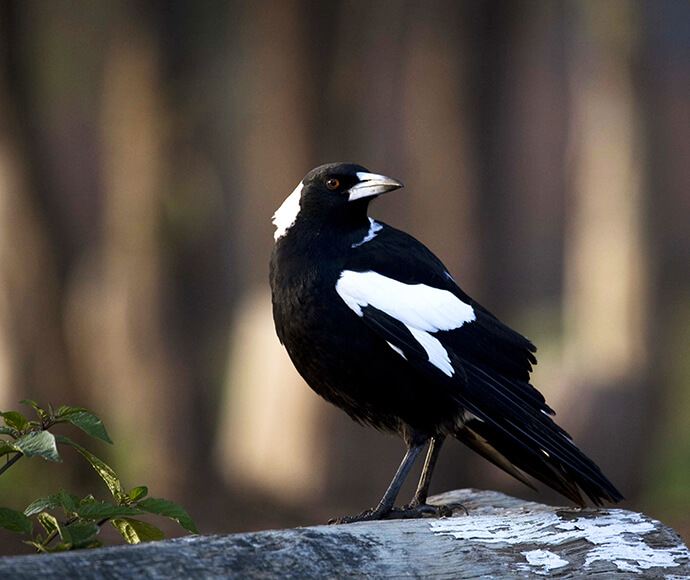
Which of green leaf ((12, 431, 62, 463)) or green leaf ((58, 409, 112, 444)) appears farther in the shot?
green leaf ((58, 409, 112, 444))

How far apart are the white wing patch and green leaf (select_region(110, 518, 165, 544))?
3.20 feet

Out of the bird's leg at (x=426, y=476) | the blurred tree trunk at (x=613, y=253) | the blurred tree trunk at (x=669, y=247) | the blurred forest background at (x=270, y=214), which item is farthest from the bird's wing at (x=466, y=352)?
the blurred tree trunk at (x=669, y=247)

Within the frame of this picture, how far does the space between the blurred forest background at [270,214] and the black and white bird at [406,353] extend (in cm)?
316

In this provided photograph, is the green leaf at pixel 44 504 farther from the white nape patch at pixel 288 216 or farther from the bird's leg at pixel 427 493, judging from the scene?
the white nape patch at pixel 288 216

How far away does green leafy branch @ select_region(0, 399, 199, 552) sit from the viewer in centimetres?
161

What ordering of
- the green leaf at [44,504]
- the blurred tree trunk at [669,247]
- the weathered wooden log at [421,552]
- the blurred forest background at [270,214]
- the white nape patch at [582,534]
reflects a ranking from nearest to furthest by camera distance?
1. the weathered wooden log at [421,552]
2. the green leaf at [44,504]
3. the white nape patch at [582,534]
4. the blurred forest background at [270,214]
5. the blurred tree trunk at [669,247]

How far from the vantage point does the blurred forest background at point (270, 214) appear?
20.3 ft

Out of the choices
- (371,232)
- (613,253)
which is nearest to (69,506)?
(371,232)

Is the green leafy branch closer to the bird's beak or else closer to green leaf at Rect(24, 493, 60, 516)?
green leaf at Rect(24, 493, 60, 516)

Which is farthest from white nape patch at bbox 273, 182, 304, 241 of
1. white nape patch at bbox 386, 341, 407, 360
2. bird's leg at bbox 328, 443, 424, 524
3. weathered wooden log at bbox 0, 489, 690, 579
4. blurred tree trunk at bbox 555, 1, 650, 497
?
blurred tree trunk at bbox 555, 1, 650, 497

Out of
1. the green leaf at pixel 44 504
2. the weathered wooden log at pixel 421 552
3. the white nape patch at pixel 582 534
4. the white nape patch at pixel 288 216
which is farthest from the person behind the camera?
the white nape patch at pixel 288 216

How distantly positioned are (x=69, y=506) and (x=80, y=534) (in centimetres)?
7

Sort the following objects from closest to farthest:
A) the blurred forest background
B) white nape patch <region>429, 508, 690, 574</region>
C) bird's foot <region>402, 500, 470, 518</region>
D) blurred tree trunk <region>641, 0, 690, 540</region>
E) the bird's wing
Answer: white nape patch <region>429, 508, 690, 574</region> < the bird's wing < bird's foot <region>402, 500, 470, 518</region> < the blurred forest background < blurred tree trunk <region>641, 0, 690, 540</region>

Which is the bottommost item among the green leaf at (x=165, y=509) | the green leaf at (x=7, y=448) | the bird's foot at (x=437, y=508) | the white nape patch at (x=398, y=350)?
the bird's foot at (x=437, y=508)
